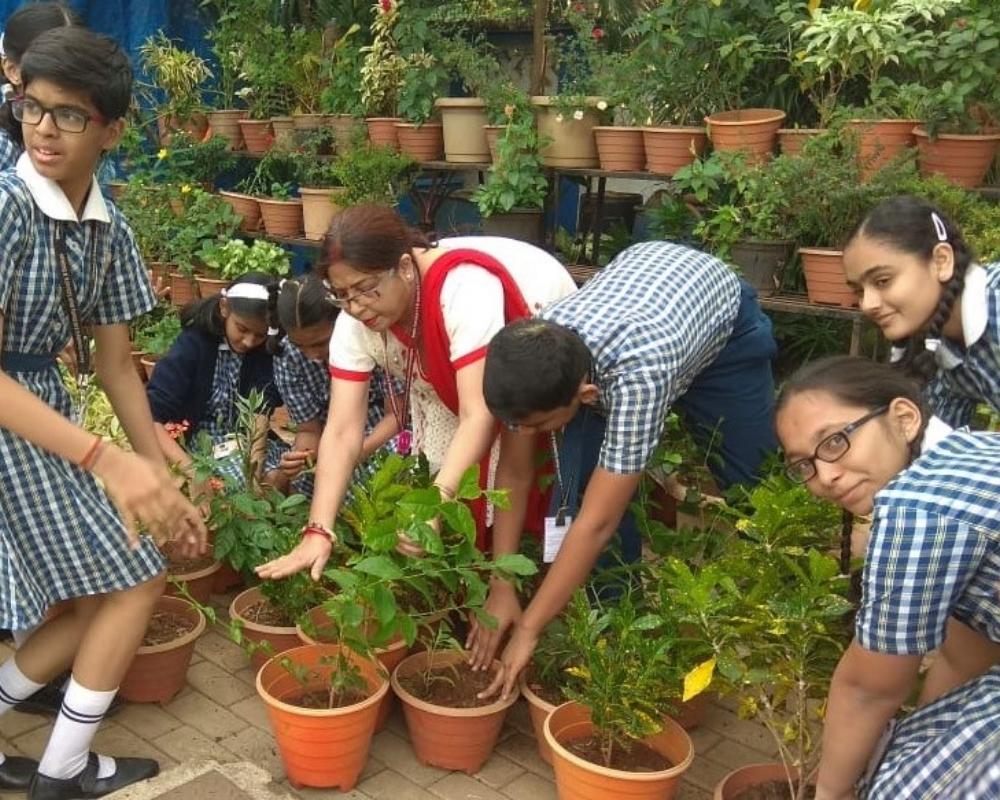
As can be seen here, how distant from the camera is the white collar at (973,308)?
7.22 ft

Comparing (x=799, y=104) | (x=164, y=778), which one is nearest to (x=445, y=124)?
(x=799, y=104)

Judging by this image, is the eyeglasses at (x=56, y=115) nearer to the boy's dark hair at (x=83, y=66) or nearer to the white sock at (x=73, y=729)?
the boy's dark hair at (x=83, y=66)

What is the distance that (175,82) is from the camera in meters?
6.43

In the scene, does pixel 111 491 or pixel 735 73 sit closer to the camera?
pixel 111 491

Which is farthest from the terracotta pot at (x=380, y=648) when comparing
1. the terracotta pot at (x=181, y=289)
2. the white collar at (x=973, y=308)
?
the terracotta pot at (x=181, y=289)

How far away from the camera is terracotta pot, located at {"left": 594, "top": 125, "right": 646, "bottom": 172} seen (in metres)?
4.62

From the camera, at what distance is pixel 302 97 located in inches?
244

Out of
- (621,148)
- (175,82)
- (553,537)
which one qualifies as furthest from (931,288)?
(175,82)

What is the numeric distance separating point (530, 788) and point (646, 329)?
1168mm

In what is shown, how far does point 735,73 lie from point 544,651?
3031 mm

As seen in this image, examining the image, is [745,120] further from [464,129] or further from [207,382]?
[207,382]

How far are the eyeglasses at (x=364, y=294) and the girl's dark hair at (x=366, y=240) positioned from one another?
0.02 m

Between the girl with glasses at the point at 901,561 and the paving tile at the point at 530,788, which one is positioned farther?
the paving tile at the point at 530,788

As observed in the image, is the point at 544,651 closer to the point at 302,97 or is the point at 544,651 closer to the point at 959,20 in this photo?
the point at 959,20
